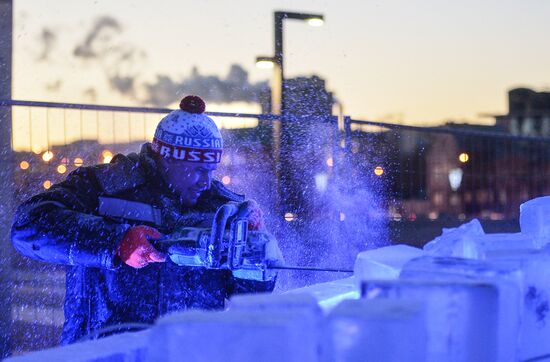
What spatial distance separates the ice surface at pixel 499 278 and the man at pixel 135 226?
1.65m

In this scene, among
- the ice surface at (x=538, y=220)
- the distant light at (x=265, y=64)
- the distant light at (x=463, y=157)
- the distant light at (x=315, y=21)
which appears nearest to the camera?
the ice surface at (x=538, y=220)

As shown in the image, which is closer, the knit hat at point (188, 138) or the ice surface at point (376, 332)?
the ice surface at point (376, 332)

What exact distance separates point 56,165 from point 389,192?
3.52 meters

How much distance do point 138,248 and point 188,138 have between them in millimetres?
653

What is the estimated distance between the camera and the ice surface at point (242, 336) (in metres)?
0.93

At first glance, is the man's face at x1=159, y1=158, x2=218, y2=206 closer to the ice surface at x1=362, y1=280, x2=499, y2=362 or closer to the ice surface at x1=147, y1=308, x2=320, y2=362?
the ice surface at x1=362, y1=280, x2=499, y2=362

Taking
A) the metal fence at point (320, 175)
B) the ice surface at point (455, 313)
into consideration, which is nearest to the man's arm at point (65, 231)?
the ice surface at point (455, 313)

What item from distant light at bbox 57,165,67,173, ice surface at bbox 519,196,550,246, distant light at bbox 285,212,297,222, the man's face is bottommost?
distant light at bbox 285,212,297,222

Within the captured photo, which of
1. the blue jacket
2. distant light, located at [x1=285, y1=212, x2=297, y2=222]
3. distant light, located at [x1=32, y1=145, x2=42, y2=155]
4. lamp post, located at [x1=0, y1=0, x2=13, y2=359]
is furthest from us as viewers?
Answer: distant light, located at [x1=285, y1=212, x2=297, y2=222]

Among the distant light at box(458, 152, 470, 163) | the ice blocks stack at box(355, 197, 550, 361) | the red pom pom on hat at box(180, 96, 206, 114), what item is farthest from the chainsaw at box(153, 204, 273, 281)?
the distant light at box(458, 152, 470, 163)

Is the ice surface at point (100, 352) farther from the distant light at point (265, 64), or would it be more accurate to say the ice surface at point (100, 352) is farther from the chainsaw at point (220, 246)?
the distant light at point (265, 64)

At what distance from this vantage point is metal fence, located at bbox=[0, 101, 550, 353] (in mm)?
5953

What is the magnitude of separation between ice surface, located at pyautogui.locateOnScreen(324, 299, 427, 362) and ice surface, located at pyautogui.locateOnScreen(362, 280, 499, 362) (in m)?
0.12

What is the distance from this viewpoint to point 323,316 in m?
1.05
